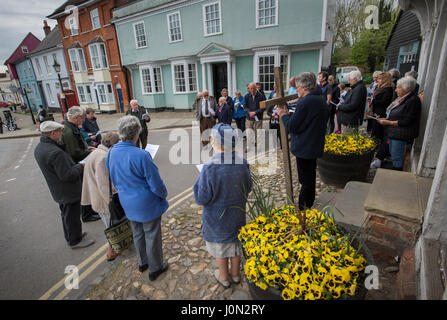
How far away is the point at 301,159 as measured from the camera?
343 centimetres

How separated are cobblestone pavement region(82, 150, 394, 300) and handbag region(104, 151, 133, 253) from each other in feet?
1.18

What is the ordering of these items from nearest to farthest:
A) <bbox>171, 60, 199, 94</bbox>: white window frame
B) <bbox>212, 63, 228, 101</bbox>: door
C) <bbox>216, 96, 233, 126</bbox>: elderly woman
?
1. <bbox>216, 96, 233, 126</bbox>: elderly woman
2. <bbox>212, 63, 228, 101</bbox>: door
3. <bbox>171, 60, 199, 94</bbox>: white window frame

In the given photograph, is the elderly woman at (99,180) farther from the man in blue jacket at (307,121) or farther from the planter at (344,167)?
the planter at (344,167)

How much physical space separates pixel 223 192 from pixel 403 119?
348 cm

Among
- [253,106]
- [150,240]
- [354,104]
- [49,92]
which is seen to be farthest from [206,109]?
[49,92]

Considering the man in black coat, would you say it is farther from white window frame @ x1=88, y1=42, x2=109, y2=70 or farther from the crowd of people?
white window frame @ x1=88, y1=42, x2=109, y2=70

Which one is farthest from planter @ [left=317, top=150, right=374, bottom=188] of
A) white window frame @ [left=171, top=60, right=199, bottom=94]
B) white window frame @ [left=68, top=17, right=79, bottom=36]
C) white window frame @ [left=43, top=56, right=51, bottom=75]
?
white window frame @ [left=43, top=56, right=51, bottom=75]

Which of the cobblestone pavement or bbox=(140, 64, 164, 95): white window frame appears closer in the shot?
the cobblestone pavement

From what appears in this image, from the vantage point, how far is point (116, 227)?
9.74ft

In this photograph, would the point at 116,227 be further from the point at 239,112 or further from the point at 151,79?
the point at 151,79

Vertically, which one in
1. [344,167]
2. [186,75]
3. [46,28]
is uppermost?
[46,28]

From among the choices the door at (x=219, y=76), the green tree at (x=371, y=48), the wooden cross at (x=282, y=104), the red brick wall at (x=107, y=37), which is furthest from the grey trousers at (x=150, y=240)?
the green tree at (x=371, y=48)

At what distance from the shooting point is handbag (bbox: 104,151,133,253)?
9.55ft
